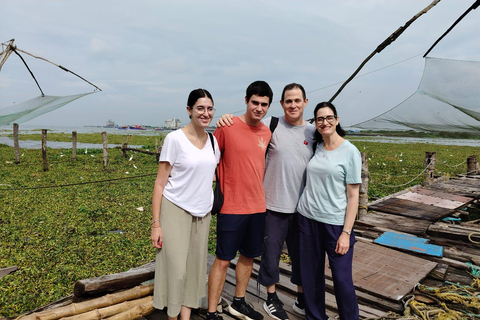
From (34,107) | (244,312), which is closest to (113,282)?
(244,312)

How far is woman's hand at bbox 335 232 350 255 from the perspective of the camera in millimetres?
2525

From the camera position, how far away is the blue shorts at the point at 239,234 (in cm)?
265

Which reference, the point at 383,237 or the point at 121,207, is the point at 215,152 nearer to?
the point at 383,237

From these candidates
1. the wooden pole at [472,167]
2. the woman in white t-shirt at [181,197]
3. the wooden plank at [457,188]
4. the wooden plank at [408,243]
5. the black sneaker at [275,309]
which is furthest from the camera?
the wooden pole at [472,167]

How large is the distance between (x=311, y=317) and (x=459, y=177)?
13322mm

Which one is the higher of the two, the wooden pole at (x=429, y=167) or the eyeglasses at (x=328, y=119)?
the eyeglasses at (x=328, y=119)

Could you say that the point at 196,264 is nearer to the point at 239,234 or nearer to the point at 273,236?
the point at 239,234

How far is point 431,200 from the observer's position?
8.74 meters

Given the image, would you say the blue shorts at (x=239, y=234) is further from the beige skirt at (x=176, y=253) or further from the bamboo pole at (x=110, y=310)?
the bamboo pole at (x=110, y=310)

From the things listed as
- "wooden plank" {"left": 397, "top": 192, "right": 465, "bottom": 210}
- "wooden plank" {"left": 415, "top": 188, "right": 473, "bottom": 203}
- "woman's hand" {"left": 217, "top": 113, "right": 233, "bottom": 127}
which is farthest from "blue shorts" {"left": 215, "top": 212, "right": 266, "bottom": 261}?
"wooden plank" {"left": 415, "top": 188, "right": 473, "bottom": 203}

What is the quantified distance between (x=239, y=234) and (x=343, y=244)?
85 centimetres

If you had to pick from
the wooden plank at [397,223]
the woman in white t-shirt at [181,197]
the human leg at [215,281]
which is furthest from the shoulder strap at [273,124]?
the wooden plank at [397,223]

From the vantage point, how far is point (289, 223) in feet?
9.38

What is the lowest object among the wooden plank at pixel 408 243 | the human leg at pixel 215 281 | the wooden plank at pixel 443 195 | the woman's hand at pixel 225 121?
the wooden plank at pixel 408 243
